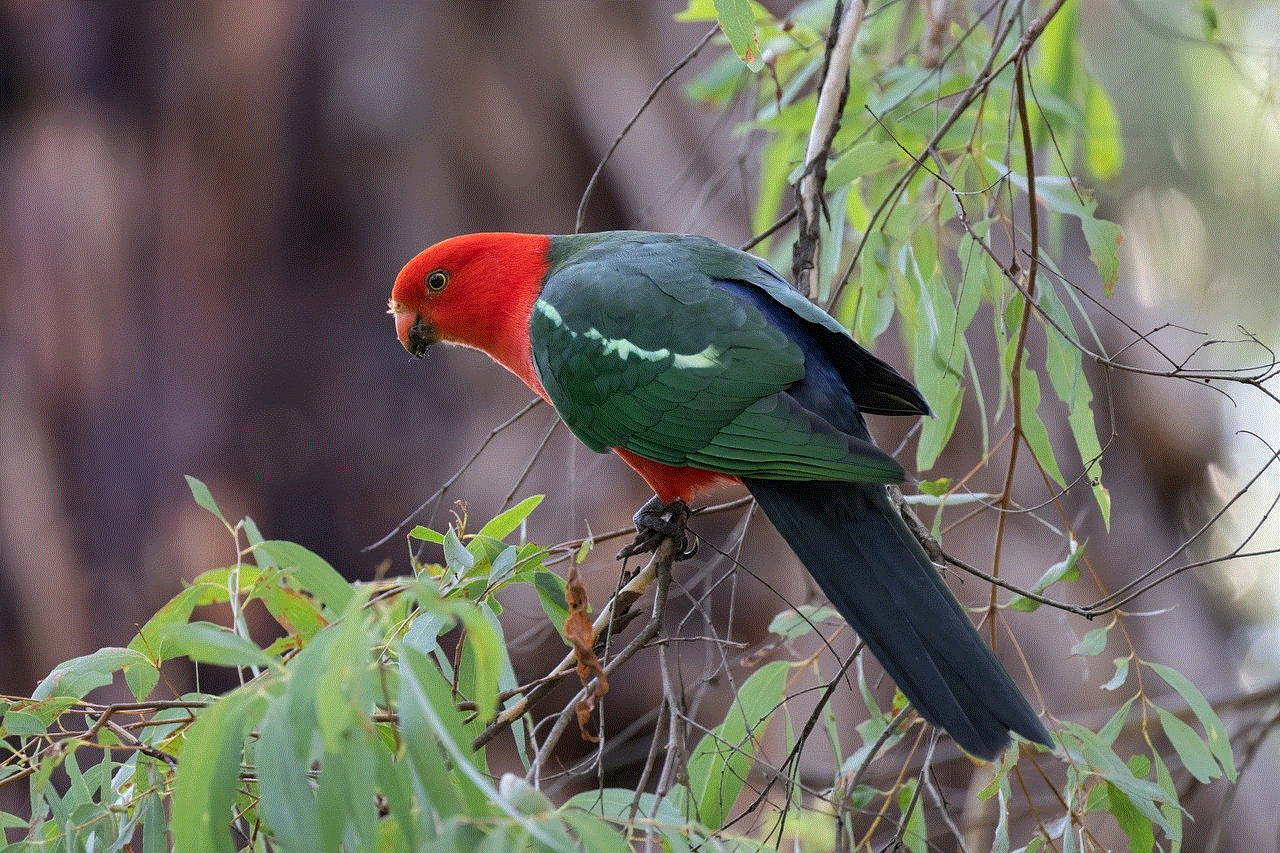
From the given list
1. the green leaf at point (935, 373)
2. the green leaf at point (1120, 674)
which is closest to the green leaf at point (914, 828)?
the green leaf at point (1120, 674)

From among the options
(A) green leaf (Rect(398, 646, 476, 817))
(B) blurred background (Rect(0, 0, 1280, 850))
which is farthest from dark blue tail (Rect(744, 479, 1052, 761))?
(B) blurred background (Rect(0, 0, 1280, 850))

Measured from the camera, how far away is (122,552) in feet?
16.1

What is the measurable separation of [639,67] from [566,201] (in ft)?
2.12

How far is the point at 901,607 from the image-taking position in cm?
166

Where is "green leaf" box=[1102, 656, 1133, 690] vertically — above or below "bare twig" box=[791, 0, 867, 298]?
below

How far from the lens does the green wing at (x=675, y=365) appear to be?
75.0 inches

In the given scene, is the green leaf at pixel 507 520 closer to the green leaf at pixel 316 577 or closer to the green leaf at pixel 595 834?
the green leaf at pixel 316 577

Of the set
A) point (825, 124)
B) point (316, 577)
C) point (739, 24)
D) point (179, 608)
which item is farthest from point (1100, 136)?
point (179, 608)

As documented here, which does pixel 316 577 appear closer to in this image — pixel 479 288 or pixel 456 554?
pixel 456 554

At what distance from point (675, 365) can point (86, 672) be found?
3.52 feet

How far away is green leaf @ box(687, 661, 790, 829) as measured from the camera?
72.9 inches

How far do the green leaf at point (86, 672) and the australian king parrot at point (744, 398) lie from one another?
878 mm

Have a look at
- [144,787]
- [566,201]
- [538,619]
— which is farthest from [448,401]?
[144,787]

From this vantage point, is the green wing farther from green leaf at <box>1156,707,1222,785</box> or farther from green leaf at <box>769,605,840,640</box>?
green leaf at <box>1156,707,1222,785</box>
